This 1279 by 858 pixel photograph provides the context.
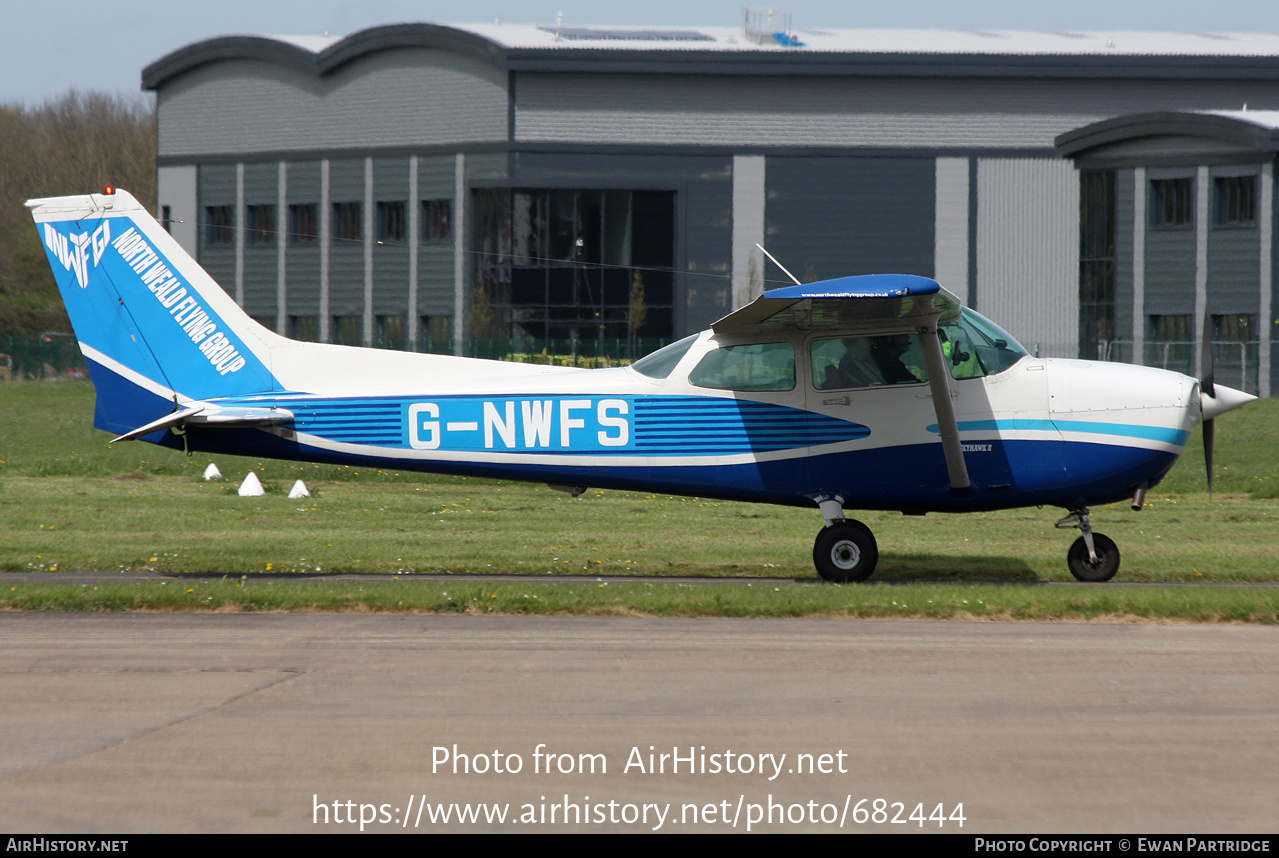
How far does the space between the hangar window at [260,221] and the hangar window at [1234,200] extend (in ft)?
121

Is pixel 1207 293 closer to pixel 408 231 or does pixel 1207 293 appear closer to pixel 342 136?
pixel 408 231

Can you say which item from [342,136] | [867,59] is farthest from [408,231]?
[867,59]

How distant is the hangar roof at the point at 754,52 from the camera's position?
4888 cm

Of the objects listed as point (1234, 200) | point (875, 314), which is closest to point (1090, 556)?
point (875, 314)

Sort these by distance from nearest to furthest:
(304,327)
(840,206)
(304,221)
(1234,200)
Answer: (1234,200), (840,206), (304,221), (304,327)

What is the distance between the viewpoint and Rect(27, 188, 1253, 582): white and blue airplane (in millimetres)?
11477

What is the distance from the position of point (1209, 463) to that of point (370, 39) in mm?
45669

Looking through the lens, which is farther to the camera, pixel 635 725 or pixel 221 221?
pixel 221 221

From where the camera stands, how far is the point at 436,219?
52.7 meters

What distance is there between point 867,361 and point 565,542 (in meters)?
4.47

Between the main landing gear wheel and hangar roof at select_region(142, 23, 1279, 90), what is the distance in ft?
130

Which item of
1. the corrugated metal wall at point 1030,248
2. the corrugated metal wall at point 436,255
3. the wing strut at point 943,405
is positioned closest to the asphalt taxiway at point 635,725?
the wing strut at point 943,405

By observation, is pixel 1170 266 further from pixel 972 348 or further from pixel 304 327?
pixel 972 348

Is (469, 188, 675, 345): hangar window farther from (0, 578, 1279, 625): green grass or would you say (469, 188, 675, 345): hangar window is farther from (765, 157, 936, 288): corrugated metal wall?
(0, 578, 1279, 625): green grass
